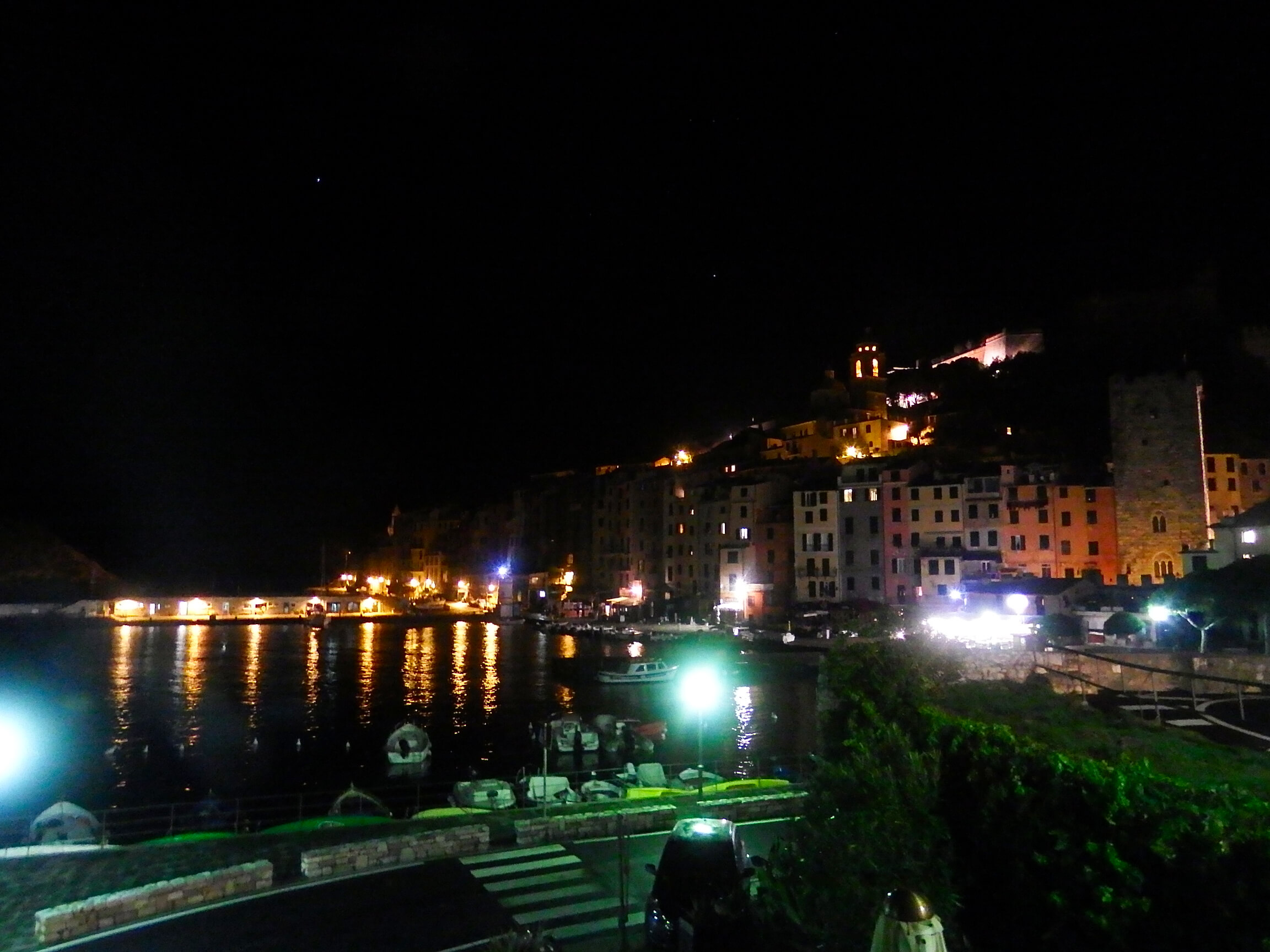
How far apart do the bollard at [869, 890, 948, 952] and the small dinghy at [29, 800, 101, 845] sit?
21.7 m

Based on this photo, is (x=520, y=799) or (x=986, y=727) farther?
(x=520, y=799)

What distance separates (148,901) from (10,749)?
1204 inches

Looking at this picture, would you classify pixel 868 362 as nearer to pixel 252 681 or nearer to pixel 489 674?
pixel 489 674

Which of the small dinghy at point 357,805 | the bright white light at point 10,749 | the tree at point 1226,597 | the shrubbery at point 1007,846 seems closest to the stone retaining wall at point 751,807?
→ the shrubbery at point 1007,846

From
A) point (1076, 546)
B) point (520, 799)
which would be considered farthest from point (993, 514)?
point (520, 799)

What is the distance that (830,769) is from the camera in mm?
6879

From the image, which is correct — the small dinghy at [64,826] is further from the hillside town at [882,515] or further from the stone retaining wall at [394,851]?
the hillside town at [882,515]

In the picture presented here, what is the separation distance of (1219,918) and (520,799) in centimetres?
2235

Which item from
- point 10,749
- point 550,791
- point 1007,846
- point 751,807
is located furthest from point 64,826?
point 1007,846

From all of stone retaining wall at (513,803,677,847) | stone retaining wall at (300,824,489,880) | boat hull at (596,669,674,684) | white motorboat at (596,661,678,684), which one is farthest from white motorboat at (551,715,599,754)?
stone retaining wall at (300,824,489,880)

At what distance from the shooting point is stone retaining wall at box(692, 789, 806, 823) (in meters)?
14.0

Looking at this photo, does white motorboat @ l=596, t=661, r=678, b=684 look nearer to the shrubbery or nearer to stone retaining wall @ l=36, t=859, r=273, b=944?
stone retaining wall @ l=36, t=859, r=273, b=944

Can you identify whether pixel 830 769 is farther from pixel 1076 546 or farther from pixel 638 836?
pixel 1076 546

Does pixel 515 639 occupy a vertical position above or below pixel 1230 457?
below
